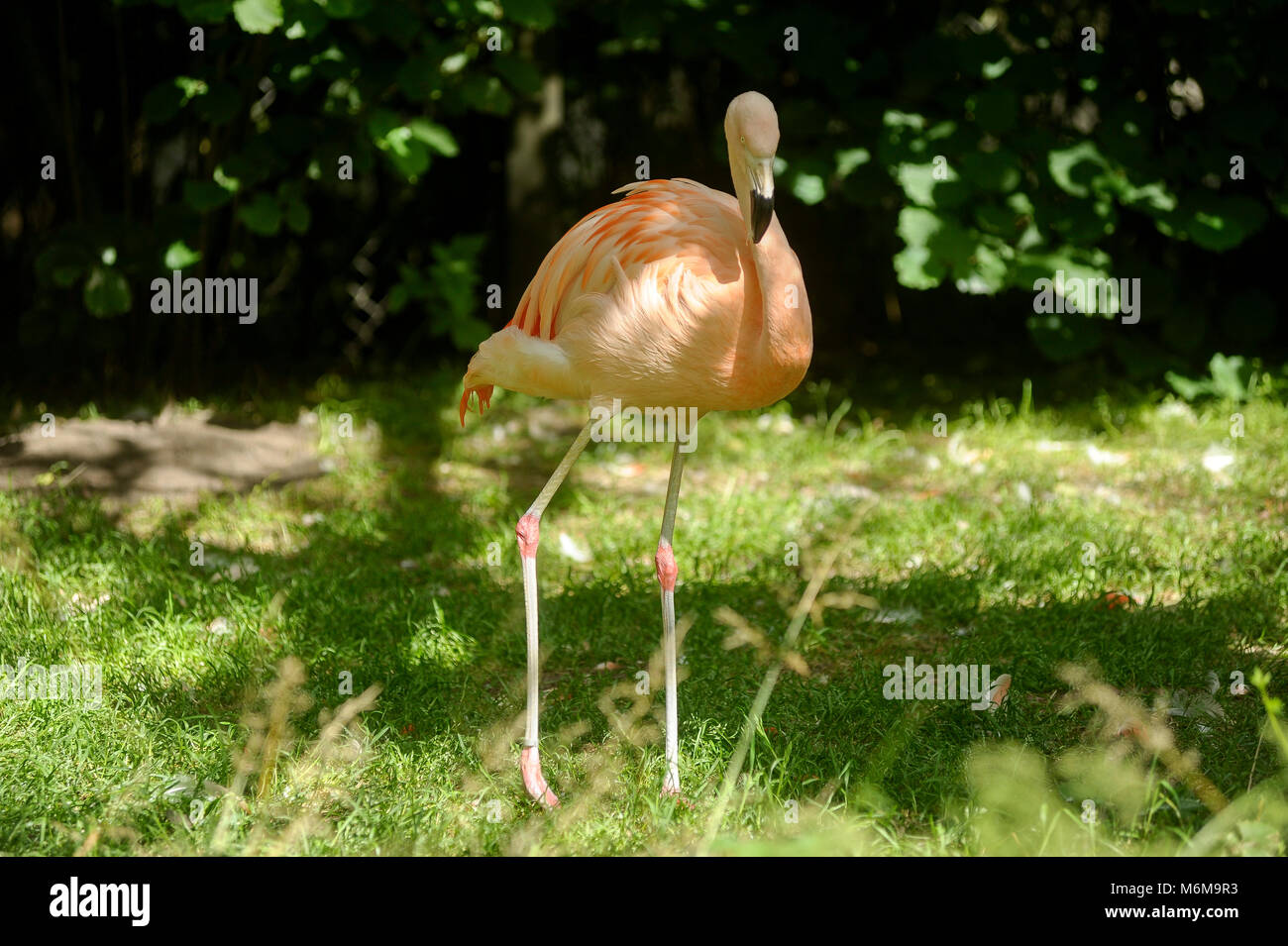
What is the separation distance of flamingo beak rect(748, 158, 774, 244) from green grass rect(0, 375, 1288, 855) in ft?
3.51

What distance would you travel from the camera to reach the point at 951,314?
28.5ft

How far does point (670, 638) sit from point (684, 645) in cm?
76

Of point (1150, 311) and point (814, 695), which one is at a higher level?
point (1150, 311)

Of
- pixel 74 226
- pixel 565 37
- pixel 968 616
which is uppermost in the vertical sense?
pixel 565 37

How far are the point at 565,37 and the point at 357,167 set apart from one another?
2.96m

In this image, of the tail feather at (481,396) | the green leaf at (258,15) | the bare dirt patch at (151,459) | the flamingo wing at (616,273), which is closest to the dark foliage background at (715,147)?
the green leaf at (258,15)

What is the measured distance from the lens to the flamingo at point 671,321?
3.03 m

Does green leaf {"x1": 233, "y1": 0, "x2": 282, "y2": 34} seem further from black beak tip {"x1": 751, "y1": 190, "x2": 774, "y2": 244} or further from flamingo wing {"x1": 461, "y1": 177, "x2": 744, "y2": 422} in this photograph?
black beak tip {"x1": 751, "y1": 190, "x2": 774, "y2": 244}

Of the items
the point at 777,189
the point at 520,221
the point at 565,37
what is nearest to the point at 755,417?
the point at 777,189

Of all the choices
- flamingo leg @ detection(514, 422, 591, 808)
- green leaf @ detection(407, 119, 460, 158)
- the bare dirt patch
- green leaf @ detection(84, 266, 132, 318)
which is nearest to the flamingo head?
flamingo leg @ detection(514, 422, 591, 808)

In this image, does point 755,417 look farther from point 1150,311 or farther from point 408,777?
point 408,777

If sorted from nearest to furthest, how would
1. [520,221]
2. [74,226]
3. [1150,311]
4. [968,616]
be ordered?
[968,616] < [74,226] < [1150,311] < [520,221]

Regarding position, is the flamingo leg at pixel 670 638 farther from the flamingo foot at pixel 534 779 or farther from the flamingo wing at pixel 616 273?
the flamingo wing at pixel 616 273

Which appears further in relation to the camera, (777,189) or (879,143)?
(777,189)
